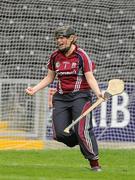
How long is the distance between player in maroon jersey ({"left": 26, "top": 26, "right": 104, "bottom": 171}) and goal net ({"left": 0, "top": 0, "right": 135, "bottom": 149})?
243 inches

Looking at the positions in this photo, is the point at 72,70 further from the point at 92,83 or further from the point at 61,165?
the point at 61,165

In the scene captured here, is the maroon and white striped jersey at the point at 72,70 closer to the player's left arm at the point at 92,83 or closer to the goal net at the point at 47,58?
the player's left arm at the point at 92,83

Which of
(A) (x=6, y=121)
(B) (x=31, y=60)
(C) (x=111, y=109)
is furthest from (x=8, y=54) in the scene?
(C) (x=111, y=109)

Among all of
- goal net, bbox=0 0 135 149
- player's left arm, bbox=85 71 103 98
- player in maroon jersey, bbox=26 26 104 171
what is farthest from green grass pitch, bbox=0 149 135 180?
goal net, bbox=0 0 135 149

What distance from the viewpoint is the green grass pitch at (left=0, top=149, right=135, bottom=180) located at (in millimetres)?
7921

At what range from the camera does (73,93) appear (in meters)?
8.64

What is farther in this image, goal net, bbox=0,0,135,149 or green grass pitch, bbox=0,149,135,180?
goal net, bbox=0,0,135,149

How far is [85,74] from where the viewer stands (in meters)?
8.60

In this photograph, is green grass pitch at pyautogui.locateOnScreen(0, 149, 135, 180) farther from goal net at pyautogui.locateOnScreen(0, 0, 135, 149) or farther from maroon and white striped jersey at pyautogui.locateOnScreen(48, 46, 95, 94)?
goal net at pyautogui.locateOnScreen(0, 0, 135, 149)

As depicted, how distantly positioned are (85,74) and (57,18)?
839cm

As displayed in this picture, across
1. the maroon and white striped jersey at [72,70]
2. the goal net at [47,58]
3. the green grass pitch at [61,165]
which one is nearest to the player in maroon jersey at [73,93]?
the maroon and white striped jersey at [72,70]

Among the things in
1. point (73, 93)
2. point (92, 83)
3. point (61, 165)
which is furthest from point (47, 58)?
point (92, 83)

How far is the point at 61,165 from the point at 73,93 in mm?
1845

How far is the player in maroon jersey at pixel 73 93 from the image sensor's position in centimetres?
853
